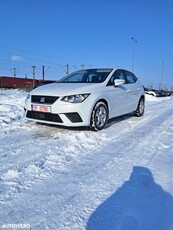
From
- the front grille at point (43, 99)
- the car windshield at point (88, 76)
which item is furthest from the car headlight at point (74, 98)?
the car windshield at point (88, 76)

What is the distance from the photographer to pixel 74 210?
2148 mm

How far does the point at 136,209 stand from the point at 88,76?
14.3ft

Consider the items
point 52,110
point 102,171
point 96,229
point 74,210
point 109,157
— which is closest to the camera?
point 96,229

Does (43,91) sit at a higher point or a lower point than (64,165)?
higher

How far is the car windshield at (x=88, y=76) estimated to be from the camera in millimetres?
5809

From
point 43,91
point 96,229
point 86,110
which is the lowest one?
point 96,229

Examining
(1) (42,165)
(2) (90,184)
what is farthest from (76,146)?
(2) (90,184)

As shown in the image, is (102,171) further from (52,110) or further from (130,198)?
(52,110)

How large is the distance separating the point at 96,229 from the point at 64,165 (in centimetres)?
132

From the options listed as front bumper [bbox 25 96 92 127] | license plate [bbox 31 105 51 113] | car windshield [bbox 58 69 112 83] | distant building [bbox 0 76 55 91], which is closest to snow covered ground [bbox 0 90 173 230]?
front bumper [bbox 25 96 92 127]

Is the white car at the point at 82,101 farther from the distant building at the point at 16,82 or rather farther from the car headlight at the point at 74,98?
the distant building at the point at 16,82

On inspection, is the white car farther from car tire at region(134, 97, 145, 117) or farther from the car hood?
car tire at region(134, 97, 145, 117)

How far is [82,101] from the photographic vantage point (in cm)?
481

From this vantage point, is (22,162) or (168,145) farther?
(168,145)
